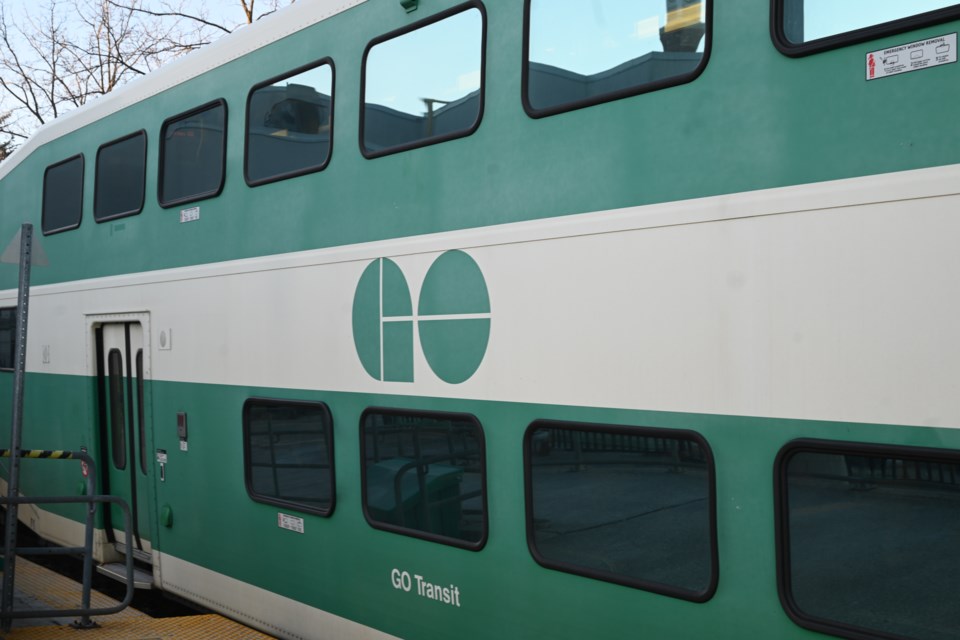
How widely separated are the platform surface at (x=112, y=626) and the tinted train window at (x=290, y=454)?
0.91 meters

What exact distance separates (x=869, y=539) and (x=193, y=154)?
546cm

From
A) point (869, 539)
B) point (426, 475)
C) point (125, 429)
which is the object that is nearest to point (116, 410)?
point (125, 429)

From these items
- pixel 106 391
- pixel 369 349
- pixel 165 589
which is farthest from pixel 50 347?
pixel 369 349

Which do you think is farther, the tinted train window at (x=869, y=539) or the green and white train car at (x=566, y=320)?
the green and white train car at (x=566, y=320)

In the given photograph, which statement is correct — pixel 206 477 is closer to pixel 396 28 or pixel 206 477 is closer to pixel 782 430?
pixel 396 28

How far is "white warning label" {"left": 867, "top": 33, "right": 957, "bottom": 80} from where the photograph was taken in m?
2.87

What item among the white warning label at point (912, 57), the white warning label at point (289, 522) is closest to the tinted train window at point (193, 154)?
the white warning label at point (289, 522)

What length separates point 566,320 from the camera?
398 centimetres

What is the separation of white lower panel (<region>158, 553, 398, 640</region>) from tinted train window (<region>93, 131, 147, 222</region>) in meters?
2.92

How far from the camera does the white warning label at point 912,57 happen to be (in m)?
2.87

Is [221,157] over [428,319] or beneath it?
over

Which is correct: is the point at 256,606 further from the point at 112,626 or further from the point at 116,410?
the point at 116,410

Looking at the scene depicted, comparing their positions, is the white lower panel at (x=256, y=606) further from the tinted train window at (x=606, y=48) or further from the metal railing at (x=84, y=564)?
the tinted train window at (x=606, y=48)

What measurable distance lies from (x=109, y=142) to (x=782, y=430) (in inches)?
261
